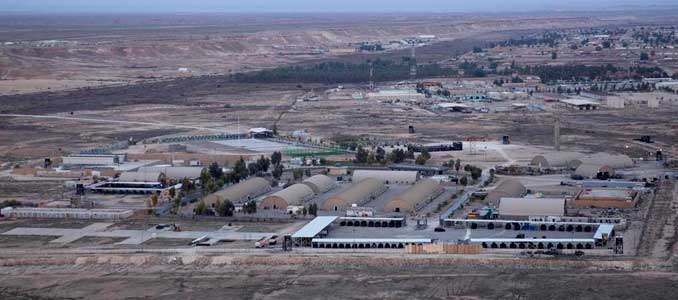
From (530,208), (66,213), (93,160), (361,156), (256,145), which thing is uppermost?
(530,208)

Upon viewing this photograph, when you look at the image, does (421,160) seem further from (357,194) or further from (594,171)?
(357,194)

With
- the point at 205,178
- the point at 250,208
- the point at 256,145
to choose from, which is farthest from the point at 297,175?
the point at 256,145

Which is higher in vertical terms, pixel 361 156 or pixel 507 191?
pixel 507 191

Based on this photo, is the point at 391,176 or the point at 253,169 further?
the point at 253,169

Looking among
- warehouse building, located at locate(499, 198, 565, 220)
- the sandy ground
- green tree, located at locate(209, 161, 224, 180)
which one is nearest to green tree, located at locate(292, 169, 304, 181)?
green tree, located at locate(209, 161, 224, 180)

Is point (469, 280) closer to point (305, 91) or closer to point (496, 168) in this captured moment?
point (496, 168)

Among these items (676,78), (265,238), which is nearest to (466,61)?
(676,78)
